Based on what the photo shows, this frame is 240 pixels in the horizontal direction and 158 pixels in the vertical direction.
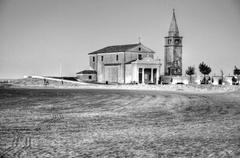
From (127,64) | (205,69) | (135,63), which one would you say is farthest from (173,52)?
(135,63)

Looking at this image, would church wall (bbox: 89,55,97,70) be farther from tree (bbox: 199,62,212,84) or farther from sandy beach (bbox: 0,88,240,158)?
sandy beach (bbox: 0,88,240,158)

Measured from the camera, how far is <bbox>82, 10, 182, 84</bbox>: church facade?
87.6m

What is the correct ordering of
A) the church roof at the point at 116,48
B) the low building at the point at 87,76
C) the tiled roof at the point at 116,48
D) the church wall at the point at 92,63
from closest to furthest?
1. the church roof at the point at 116,48
2. the tiled roof at the point at 116,48
3. the low building at the point at 87,76
4. the church wall at the point at 92,63

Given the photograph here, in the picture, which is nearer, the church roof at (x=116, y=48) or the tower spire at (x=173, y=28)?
the church roof at (x=116, y=48)

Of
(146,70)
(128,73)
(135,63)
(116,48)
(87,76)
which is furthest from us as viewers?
(116,48)

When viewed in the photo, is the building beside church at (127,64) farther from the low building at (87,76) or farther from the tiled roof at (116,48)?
the low building at (87,76)

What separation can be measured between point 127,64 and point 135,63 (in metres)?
2.90

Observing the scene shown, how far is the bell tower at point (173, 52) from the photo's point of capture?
10298cm

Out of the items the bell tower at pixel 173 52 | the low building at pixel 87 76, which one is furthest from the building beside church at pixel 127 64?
the bell tower at pixel 173 52

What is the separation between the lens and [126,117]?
16844 mm

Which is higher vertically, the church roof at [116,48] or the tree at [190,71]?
the church roof at [116,48]

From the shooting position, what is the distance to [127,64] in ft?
293

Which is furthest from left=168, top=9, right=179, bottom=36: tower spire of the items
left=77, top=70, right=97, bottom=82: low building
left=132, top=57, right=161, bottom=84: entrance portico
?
left=77, top=70, right=97, bottom=82: low building

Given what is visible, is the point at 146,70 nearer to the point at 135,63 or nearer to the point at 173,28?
the point at 135,63
